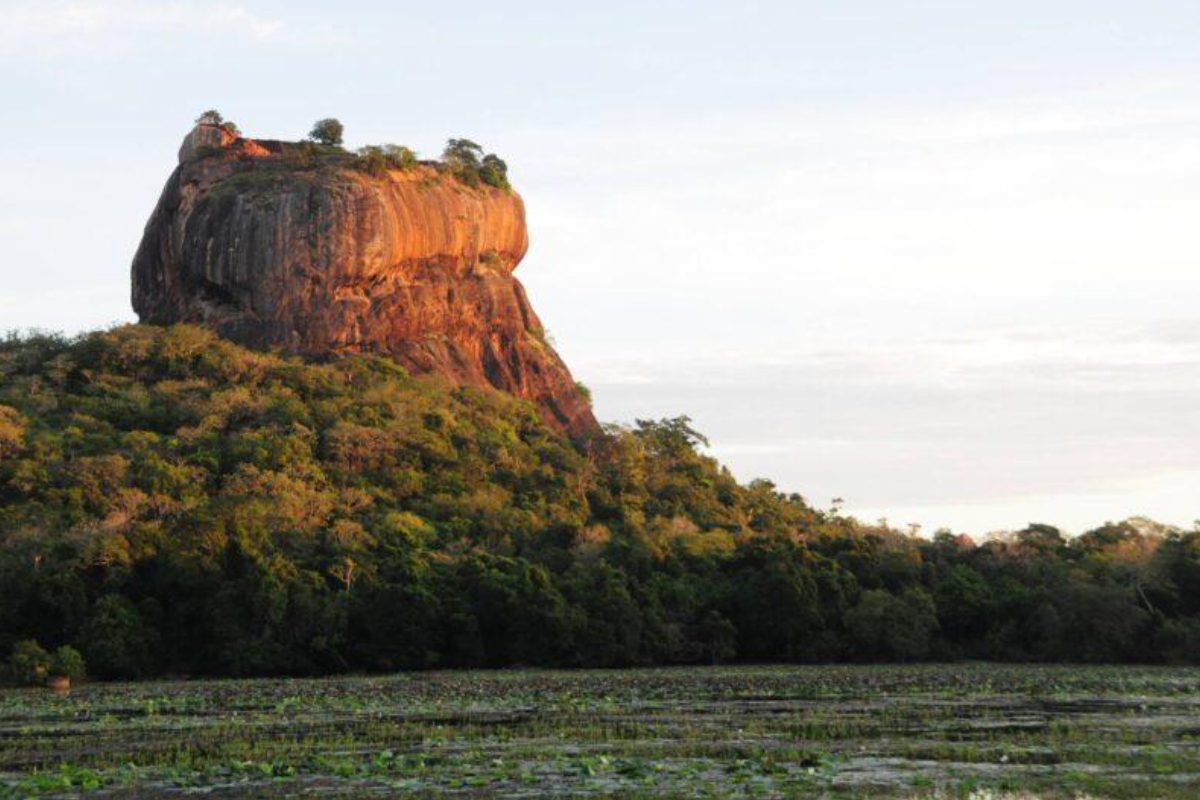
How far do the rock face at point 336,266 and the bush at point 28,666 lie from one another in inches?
1807

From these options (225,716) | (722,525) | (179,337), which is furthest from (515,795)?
(179,337)

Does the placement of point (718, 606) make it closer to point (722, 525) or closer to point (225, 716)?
point (722, 525)

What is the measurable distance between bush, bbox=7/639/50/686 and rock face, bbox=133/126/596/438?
4589cm

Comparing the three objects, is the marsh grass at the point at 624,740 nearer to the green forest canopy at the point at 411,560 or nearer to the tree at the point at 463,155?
the green forest canopy at the point at 411,560

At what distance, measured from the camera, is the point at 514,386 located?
4188 inches

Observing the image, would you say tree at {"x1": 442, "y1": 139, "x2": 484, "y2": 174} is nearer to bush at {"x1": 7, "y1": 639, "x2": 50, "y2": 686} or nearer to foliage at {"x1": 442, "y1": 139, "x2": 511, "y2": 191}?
foliage at {"x1": 442, "y1": 139, "x2": 511, "y2": 191}

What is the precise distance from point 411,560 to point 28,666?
57.0 feet

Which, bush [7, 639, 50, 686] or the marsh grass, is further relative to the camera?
bush [7, 639, 50, 686]

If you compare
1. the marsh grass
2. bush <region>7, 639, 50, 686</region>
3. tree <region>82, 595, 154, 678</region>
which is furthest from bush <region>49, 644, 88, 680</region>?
the marsh grass

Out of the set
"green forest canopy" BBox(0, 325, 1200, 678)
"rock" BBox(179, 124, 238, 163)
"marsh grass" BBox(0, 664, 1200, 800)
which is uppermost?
"rock" BBox(179, 124, 238, 163)

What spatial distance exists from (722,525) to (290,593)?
34.4 meters

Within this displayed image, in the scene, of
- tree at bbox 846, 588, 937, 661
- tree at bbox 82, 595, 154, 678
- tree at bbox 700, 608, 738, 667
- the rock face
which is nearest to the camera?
tree at bbox 82, 595, 154, 678

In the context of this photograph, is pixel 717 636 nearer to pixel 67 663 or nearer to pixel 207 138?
pixel 67 663

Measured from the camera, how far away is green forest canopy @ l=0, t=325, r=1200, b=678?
2274 inches
